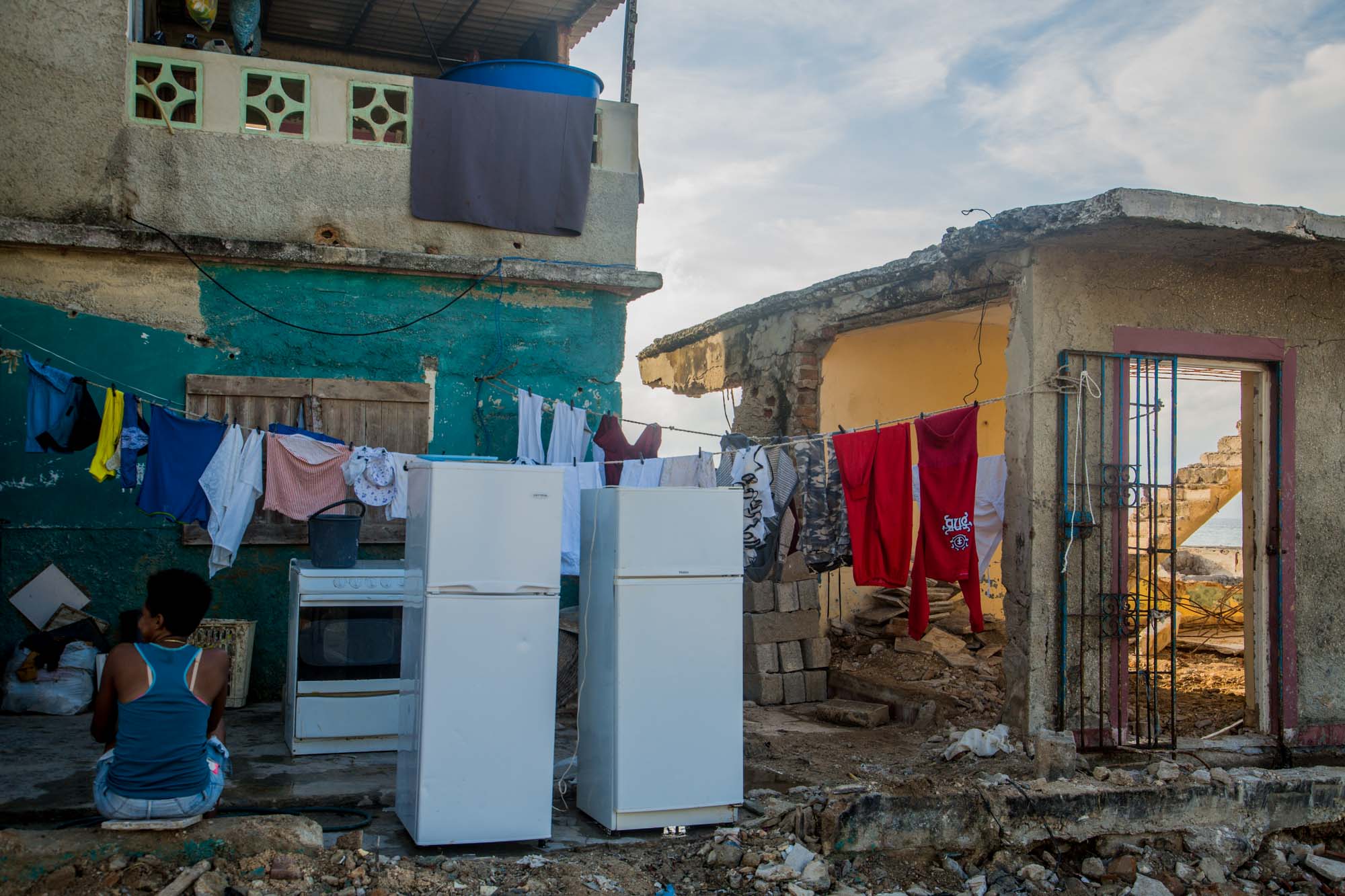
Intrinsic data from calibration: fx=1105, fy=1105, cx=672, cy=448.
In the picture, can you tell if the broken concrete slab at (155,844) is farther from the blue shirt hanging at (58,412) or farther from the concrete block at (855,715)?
the concrete block at (855,715)

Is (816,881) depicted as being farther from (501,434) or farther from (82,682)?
(82,682)

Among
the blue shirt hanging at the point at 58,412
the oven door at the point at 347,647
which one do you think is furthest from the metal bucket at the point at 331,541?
the blue shirt hanging at the point at 58,412

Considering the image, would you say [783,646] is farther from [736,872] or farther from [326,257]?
[326,257]

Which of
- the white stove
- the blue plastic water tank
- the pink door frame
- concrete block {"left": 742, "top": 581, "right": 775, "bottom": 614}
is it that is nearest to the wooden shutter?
the white stove

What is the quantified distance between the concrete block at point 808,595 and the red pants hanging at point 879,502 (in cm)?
221

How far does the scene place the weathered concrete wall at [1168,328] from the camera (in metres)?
7.22

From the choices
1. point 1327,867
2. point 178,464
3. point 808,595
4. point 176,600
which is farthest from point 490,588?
point 808,595

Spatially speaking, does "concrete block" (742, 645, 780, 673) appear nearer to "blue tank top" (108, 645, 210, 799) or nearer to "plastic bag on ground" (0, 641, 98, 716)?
"plastic bag on ground" (0, 641, 98, 716)

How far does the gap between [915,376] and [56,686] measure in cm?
879

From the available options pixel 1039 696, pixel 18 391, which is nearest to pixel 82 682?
pixel 18 391

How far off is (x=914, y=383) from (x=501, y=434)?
5.44 meters

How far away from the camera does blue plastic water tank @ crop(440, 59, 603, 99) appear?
29.6ft

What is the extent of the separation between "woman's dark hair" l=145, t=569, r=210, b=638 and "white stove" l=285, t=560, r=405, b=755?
215 centimetres

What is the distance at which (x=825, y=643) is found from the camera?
32.4 feet
